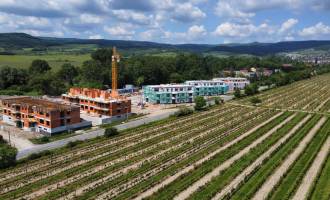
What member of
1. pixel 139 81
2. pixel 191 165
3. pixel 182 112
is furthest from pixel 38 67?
pixel 191 165

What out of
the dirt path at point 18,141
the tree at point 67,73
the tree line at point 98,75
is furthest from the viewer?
the tree at point 67,73

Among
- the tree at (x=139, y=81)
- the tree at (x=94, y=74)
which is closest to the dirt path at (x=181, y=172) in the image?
the tree at (x=139, y=81)

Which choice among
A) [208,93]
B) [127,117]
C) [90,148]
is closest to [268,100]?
[208,93]

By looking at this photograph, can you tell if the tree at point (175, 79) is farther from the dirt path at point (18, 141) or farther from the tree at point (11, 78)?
the dirt path at point (18, 141)

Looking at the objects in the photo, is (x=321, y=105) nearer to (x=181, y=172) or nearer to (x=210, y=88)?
(x=210, y=88)

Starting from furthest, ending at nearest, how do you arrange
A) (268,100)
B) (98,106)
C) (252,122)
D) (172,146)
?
(268,100) < (98,106) < (252,122) < (172,146)

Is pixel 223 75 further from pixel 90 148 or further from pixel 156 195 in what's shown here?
pixel 156 195

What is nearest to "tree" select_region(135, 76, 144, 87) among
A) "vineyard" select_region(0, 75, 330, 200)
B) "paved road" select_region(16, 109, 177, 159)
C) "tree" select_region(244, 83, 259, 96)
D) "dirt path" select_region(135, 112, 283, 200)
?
"tree" select_region(244, 83, 259, 96)
